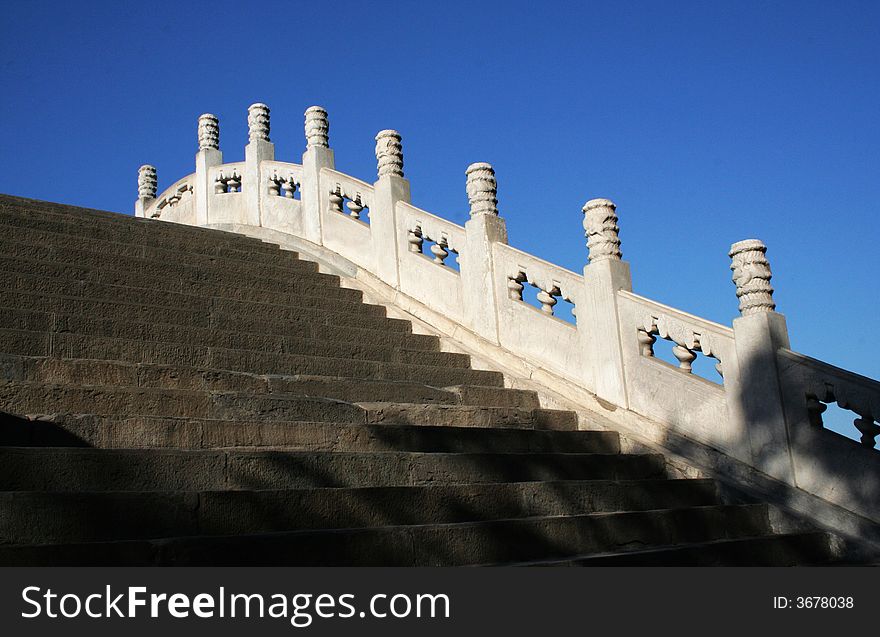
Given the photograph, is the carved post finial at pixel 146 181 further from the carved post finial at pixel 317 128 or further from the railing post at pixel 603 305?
the railing post at pixel 603 305

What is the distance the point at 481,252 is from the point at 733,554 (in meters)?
4.38

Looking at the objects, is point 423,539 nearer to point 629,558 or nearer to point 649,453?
point 629,558

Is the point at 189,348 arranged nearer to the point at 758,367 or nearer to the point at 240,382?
the point at 240,382

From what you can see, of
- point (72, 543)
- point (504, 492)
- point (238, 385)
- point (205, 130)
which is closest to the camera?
point (72, 543)

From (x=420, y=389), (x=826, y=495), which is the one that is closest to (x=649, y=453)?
(x=826, y=495)

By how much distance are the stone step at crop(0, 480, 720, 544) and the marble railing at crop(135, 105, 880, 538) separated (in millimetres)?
1395

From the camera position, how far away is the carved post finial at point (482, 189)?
9.45 m

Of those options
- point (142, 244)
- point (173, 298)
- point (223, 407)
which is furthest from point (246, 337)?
point (142, 244)

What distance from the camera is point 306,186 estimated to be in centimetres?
1248

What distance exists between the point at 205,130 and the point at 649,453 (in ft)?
34.8

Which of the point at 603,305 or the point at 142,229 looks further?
the point at 142,229

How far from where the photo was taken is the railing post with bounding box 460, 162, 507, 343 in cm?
918

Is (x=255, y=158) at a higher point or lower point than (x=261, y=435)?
higher

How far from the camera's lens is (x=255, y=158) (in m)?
13.9
